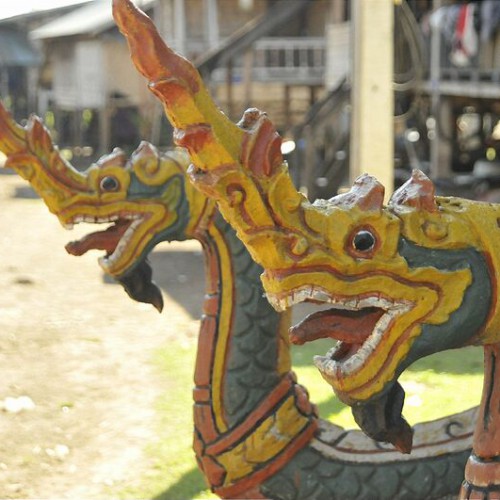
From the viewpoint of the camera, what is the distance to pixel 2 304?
9.23 meters

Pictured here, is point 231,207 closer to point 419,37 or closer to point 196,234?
point 196,234

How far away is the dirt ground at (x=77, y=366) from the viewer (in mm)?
5109

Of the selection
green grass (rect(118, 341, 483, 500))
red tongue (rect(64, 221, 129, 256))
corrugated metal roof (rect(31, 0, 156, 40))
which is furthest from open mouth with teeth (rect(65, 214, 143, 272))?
corrugated metal roof (rect(31, 0, 156, 40))

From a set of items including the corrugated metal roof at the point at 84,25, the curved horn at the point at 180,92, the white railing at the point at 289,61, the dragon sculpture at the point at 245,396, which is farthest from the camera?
the corrugated metal roof at the point at 84,25

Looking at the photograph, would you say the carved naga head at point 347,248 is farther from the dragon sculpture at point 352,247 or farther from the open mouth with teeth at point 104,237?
the open mouth with teeth at point 104,237

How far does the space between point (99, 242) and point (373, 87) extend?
104 inches

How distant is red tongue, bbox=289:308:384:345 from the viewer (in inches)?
→ 82.8

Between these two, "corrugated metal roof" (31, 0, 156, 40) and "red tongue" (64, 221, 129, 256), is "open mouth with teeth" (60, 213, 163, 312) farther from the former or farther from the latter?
"corrugated metal roof" (31, 0, 156, 40)

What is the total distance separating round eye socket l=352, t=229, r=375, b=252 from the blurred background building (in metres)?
3.83

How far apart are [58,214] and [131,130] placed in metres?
20.1

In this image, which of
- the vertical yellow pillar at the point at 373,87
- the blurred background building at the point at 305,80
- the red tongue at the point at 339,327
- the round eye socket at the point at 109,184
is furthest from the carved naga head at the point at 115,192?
the blurred background building at the point at 305,80

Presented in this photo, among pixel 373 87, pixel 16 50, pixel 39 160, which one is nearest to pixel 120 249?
pixel 39 160

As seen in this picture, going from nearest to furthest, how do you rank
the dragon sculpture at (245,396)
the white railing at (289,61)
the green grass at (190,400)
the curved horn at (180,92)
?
the curved horn at (180,92), the dragon sculpture at (245,396), the green grass at (190,400), the white railing at (289,61)

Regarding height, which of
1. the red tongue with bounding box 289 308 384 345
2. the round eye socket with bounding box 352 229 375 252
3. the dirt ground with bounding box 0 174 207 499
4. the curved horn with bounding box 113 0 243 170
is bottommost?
the dirt ground with bounding box 0 174 207 499
